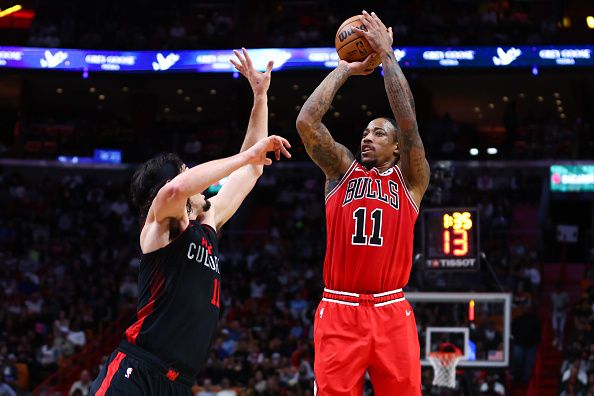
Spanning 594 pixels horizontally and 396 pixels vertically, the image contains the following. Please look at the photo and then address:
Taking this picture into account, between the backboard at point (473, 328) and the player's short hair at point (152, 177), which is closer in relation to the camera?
the player's short hair at point (152, 177)

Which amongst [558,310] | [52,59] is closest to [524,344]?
[558,310]

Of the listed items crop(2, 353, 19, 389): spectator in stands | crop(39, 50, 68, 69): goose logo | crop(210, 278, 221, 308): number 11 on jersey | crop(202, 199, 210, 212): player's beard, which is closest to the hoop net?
crop(2, 353, 19, 389): spectator in stands

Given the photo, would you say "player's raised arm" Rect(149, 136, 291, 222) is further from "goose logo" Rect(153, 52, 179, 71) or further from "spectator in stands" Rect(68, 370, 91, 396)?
"goose logo" Rect(153, 52, 179, 71)

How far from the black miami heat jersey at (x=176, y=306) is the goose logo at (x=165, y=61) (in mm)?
20289

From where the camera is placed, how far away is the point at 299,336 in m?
20.1

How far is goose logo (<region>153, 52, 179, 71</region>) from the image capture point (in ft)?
83.1

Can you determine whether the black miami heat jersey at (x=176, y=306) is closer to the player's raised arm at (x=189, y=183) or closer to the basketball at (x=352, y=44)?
the player's raised arm at (x=189, y=183)

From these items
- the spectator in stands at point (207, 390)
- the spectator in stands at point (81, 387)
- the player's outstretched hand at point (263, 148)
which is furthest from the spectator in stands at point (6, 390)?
the player's outstretched hand at point (263, 148)

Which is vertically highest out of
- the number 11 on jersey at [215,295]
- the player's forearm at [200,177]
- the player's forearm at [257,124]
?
the player's forearm at [257,124]

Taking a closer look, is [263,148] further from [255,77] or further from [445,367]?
[445,367]

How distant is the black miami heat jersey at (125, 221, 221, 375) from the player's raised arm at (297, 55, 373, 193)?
1.67 metres

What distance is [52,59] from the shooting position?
25328 mm

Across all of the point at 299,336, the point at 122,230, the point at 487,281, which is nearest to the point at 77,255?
the point at 122,230

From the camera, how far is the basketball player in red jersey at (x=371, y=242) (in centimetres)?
660
